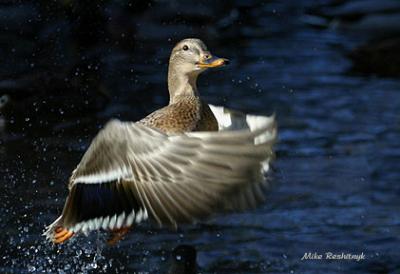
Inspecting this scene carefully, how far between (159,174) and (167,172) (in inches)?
2.2

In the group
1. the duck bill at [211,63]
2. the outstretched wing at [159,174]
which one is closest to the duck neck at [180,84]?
the duck bill at [211,63]

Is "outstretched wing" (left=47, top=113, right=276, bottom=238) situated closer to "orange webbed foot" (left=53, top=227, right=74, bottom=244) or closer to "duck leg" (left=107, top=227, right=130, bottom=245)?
"orange webbed foot" (left=53, top=227, right=74, bottom=244)

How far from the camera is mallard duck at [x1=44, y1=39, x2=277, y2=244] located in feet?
15.8

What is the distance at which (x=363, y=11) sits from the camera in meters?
11.8

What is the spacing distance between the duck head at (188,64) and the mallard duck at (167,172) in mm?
292

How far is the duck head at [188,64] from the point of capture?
6.27 meters

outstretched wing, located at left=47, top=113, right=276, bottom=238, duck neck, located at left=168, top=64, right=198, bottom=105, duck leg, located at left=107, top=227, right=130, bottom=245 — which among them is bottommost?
duck leg, located at left=107, top=227, right=130, bottom=245

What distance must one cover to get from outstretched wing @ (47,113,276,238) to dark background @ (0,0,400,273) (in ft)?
3.05

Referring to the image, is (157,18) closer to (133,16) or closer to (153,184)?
(133,16)

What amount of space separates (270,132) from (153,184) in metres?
0.62

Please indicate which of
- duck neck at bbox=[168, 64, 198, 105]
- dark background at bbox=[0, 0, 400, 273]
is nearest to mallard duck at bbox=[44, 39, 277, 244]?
duck neck at bbox=[168, 64, 198, 105]

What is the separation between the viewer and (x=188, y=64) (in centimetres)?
629

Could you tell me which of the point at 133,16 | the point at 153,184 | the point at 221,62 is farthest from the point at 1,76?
the point at 153,184

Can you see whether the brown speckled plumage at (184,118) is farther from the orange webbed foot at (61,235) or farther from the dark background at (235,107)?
the orange webbed foot at (61,235)
